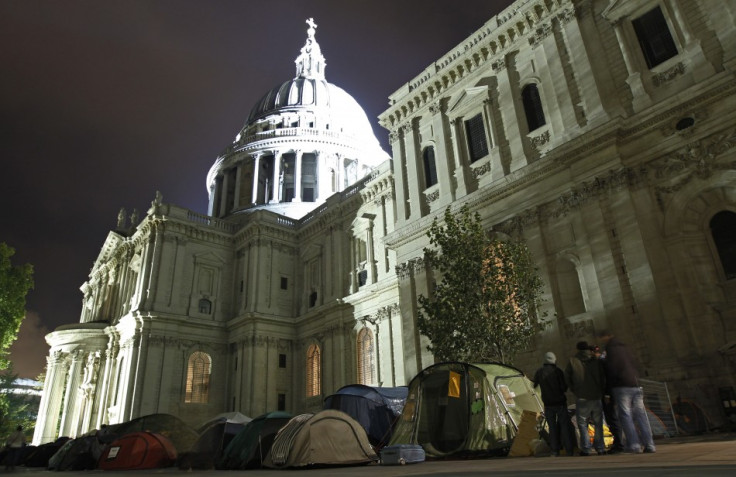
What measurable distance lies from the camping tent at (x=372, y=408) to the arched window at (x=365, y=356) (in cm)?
1200

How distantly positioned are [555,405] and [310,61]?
69.7 meters

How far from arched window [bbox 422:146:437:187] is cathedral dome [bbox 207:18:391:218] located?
80.8ft

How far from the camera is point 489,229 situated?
20.2 meters

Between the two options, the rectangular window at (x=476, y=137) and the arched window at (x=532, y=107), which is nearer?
the arched window at (x=532, y=107)

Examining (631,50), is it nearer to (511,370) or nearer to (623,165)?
(623,165)

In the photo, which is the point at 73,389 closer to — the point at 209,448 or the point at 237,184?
the point at 237,184

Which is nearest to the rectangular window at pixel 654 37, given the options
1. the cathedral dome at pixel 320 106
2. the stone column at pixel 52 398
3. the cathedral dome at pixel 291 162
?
the cathedral dome at pixel 291 162

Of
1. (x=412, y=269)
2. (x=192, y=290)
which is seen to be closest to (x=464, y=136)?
(x=412, y=269)

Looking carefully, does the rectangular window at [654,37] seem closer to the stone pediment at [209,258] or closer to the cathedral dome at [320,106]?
the stone pediment at [209,258]

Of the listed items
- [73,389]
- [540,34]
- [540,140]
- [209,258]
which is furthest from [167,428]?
[73,389]

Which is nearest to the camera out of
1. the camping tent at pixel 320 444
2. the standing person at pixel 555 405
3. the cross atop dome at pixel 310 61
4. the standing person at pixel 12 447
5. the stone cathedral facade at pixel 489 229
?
the standing person at pixel 555 405

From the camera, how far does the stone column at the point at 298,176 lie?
4938cm

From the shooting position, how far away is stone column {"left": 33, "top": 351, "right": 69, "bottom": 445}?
129 feet

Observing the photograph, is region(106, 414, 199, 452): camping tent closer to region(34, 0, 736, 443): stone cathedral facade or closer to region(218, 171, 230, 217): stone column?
region(34, 0, 736, 443): stone cathedral facade
